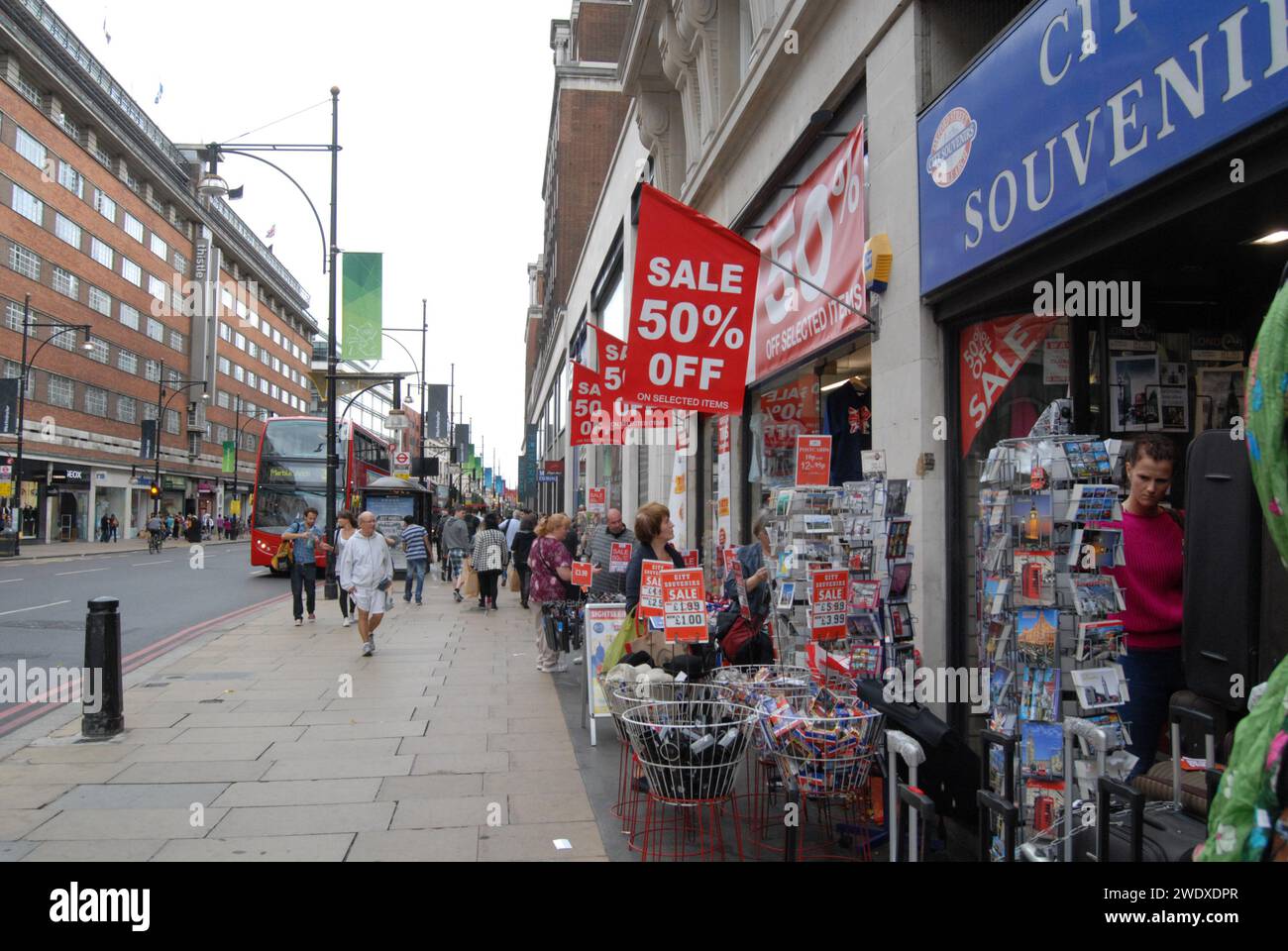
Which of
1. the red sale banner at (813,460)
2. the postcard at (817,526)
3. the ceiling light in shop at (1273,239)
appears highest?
the ceiling light in shop at (1273,239)

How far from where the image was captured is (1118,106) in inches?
164

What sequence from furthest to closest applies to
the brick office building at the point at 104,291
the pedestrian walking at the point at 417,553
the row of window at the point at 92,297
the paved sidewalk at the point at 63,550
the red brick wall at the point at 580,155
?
the row of window at the point at 92,297
the brick office building at the point at 104,291
the red brick wall at the point at 580,155
the paved sidewalk at the point at 63,550
the pedestrian walking at the point at 417,553

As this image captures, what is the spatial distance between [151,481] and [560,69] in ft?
126

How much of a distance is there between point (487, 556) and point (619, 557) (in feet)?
24.2

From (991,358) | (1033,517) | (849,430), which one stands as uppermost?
(991,358)

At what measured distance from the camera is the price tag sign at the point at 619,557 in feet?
31.6

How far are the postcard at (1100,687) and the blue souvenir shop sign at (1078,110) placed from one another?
2.20 metres

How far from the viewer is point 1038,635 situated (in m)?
3.86

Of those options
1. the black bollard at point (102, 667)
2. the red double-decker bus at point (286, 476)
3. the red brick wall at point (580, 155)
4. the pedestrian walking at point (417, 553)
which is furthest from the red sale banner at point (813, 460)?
the red brick wall at point (580, 155)

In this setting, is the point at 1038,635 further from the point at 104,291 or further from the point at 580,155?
the point at 104,291

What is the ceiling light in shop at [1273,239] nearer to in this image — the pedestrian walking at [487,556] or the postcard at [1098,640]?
the postcard at [1098,640]

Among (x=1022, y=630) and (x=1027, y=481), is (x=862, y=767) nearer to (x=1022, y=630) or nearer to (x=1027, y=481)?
(x=1022, y=630)

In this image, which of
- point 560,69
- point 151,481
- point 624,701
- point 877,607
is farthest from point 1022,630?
point 151,481

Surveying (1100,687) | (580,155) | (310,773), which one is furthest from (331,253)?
(580,155)
